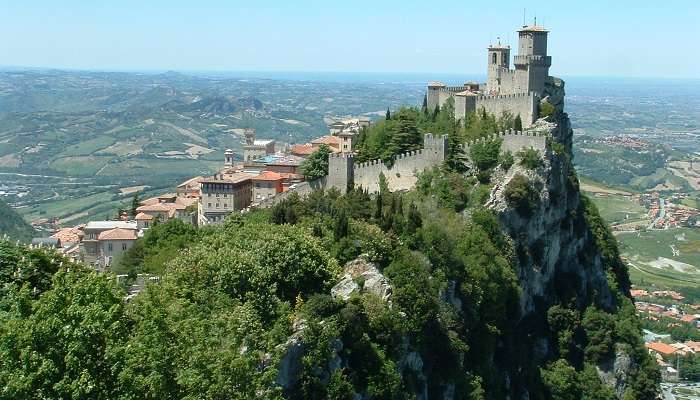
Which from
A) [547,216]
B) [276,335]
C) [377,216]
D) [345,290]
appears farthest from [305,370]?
[547,216]

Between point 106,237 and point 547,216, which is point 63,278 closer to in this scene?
point 106,237

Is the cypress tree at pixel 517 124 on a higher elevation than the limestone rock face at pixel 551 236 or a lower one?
higher

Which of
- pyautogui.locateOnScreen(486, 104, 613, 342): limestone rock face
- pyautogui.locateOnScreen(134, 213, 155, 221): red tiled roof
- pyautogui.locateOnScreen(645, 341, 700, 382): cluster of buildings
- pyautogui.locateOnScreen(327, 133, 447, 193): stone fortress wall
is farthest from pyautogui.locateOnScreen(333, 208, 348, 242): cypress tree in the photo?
pyautogui.locateOnScreen(645, 341, 700, 382): cluster of buildings

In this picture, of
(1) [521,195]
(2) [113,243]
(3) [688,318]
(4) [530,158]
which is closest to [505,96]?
(4) [530,158]

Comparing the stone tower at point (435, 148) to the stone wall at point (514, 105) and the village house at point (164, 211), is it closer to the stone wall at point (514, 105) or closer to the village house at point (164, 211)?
the stone wall at point (514, 105)

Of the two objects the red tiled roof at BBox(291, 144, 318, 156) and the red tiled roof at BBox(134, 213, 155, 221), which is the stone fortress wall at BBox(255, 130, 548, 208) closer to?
the red tiled roof at BBox(291, 144, 318, 156)

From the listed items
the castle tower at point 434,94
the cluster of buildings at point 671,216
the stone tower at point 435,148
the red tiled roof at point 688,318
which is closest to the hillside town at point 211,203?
the stone tower at point 435,148
